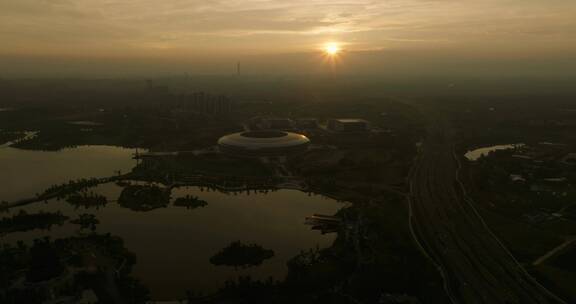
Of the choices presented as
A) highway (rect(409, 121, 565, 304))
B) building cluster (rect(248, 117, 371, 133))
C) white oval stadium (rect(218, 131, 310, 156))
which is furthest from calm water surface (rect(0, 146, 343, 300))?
building cluster (rect(248, 117, 371, 133))

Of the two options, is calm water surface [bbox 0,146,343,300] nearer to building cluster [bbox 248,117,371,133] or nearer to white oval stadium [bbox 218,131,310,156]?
white oval stadium [bbox 218,131,310,156]

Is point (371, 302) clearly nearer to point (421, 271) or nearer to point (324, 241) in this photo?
point (421, 271)

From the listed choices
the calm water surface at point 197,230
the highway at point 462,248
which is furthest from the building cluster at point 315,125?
the calm water surface at point 197,230

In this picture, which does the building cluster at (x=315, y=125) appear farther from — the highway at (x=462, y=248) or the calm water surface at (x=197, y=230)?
the calm water surface at (x=197, y=230)

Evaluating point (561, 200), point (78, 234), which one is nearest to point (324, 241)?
point (78, 234)

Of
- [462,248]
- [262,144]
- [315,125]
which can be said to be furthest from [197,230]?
[315,125]
